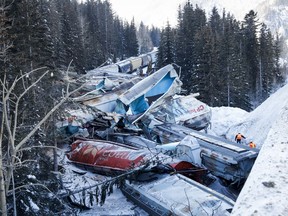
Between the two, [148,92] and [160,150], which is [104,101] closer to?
[148,92]

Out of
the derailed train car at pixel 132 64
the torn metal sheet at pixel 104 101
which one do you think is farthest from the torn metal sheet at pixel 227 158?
the derailed train car at pixel 132 64

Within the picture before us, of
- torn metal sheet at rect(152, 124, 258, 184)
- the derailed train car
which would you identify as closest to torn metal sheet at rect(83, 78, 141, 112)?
torn metal sheet at rect(152, 124, 258, 184)

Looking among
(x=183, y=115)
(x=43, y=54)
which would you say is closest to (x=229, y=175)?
(x=183, y=115)

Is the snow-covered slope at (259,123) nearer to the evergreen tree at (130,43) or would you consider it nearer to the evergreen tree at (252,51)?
the evergreen tree at (252,51)

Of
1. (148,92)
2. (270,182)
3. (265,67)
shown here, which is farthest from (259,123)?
(265,67)

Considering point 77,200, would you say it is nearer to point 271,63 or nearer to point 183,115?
point 183,115

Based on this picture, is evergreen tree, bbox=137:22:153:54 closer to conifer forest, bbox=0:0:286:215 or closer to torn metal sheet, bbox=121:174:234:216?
conifer forest, bbox=0:0:286:215
